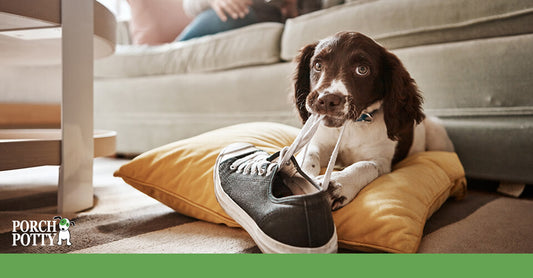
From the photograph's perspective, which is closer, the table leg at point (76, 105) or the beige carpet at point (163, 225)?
the beige carpet at point (163, 225)

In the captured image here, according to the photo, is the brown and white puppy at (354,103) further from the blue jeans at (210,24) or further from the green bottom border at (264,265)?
the blue jeans at (210,24)

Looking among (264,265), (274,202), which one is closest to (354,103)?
(274,202)

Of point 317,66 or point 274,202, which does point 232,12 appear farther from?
Result: point 274,202

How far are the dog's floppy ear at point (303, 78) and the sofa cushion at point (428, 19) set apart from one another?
0.68 ft

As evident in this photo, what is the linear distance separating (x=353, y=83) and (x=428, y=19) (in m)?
0.60

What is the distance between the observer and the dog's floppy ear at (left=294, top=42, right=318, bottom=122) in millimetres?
927

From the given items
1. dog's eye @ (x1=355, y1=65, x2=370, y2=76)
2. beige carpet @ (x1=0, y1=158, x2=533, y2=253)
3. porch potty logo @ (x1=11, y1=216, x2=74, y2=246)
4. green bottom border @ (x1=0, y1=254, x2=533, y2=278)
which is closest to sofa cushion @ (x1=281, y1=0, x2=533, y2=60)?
dog's eye @ (x1=355, y1=65, x2=370, y2=76)

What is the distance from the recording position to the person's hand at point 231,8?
1.79 metres

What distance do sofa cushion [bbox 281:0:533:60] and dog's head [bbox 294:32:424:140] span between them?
0.81 feet

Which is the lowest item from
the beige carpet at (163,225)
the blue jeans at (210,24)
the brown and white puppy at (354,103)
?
the beige carpet at (163,225)

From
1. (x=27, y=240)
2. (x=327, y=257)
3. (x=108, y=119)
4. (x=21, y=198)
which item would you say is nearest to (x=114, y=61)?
(x=108, y=119)

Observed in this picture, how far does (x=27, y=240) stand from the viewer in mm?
726

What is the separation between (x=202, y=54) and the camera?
1935mm

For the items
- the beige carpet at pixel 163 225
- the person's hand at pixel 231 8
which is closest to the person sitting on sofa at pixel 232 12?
the person's hand at pixel 231 8
